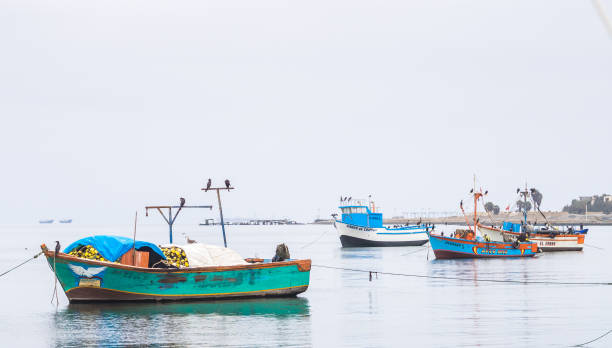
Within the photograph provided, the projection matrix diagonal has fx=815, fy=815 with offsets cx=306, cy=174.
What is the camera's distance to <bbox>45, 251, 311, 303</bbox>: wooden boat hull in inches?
1162

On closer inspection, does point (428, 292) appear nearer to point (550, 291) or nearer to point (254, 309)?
point (550, 291)

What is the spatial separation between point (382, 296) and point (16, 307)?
52.2ft

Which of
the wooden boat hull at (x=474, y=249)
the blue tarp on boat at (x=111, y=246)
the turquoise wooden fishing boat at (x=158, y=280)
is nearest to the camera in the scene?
the turquoise wooden fishing boat at (x=158, y=280)

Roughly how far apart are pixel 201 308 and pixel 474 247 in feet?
119

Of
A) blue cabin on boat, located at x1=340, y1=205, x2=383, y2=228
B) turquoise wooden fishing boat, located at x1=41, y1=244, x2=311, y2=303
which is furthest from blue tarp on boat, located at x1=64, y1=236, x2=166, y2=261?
blue cabin on boat, located at x1=340, y1=205, x2=383, y2=228

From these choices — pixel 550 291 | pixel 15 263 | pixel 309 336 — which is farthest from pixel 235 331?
pixel 15 263

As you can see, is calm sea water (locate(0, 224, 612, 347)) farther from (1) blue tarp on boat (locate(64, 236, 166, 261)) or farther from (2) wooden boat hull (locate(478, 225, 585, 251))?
(2) wooden boat hull (locate(478, 225, 585, 251))

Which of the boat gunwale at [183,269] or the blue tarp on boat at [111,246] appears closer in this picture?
the boat gunwale at [183,269]

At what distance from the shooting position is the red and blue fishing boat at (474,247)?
6234 cm

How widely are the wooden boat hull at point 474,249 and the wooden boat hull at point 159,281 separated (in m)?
32.8

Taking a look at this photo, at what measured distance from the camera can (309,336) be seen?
80.8 feet

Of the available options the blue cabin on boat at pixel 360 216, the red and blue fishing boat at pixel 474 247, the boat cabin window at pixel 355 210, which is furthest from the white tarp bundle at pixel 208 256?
the blue cabin on boat at pixel 360 216

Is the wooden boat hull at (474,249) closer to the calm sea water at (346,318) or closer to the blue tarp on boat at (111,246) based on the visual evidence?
the calm sea water at (346,318)

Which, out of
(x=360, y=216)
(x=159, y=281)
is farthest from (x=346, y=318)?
(x=360, y=216)
